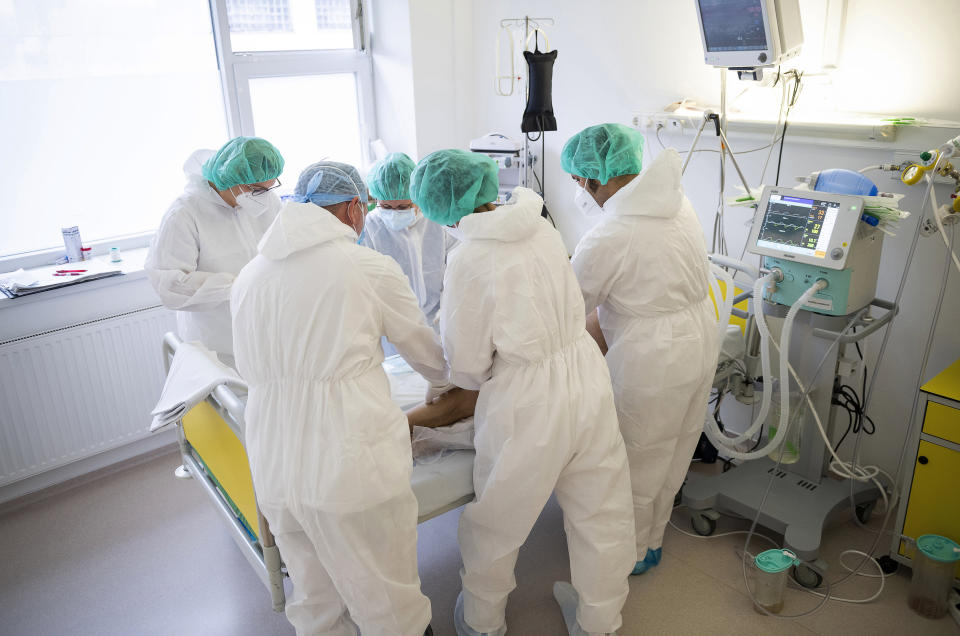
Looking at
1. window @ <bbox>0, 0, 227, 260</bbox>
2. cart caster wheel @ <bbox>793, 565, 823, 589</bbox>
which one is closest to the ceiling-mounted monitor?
cart caster wheel @ <bbox>793, 565, 823, 589</bbox>

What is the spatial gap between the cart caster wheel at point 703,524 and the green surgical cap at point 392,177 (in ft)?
5.16

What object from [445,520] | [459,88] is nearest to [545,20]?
[459,88]

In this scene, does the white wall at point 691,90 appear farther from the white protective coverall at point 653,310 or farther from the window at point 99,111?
the window at point 99,111

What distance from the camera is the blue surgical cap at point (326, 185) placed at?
5.81ft

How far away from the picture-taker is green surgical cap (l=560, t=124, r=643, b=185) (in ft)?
6.97

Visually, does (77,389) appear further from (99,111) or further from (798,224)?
(798,224)

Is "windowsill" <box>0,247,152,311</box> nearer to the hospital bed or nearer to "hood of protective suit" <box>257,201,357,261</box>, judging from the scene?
the hospital bed

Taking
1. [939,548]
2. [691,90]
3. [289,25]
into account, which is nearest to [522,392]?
[939,548]

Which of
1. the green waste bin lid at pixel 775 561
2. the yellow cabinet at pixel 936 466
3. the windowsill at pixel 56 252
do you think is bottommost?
the green waste bin lid at pixel 775 561

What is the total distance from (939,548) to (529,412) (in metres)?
1.38

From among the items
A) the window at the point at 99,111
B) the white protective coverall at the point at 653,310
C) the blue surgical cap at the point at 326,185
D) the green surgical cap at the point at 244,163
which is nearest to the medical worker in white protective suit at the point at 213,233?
the green surgical cap at the point at 244,163

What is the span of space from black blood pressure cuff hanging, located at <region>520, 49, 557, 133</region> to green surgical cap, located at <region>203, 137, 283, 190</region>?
44.0 inches

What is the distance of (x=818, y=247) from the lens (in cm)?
223

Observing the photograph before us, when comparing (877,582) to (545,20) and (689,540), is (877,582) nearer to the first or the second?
(689,540)
